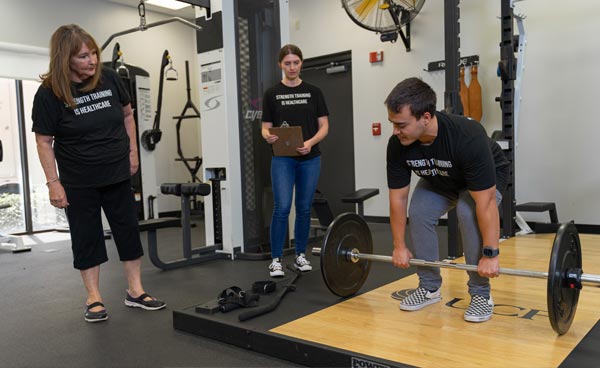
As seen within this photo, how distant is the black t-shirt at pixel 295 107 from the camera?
3.09 meters

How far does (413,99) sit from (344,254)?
2.77 feet

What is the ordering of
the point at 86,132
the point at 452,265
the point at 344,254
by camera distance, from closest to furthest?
the point at 452,265 < the point at 86,132 < the point at 344,254

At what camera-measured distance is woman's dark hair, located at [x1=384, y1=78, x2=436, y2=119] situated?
1807mm

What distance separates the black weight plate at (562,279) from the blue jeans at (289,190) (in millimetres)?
1589

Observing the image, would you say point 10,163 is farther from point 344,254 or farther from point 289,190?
point 344,254

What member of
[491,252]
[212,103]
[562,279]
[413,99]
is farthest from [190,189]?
[562,279]

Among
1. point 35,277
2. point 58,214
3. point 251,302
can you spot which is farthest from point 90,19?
point 251,302

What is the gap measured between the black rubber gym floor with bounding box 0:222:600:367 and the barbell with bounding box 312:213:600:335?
5.0 inches

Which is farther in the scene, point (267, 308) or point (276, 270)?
point (276, 270)

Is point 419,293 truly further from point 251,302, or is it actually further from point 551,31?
point 551,31

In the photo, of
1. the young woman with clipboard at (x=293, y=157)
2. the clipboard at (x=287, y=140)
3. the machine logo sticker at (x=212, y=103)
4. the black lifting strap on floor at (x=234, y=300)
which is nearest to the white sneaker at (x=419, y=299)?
the black lifting strap on floor at (x=234, y=300)

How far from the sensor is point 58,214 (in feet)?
21.0

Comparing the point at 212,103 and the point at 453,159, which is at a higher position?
the point at 212,103

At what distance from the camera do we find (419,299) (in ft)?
7.36
